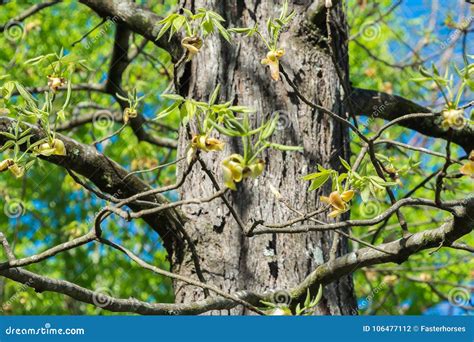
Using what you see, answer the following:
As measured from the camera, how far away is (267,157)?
2.73m

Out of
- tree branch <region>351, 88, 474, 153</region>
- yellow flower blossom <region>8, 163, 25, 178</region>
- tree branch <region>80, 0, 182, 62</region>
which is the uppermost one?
tree branch <region>80, 0, 182, 62</region>

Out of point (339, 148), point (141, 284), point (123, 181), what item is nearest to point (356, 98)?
point (339, 148)

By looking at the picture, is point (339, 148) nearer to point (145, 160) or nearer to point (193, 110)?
point (193, 110)

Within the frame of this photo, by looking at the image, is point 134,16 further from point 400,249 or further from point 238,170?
A: point 238,170

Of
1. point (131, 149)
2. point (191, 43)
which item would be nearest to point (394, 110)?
point (191, 43)

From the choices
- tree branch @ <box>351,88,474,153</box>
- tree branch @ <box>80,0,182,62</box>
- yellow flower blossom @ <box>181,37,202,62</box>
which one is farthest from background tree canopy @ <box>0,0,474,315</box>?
yellow flower blossom @ <box>181,37,202,62</box>

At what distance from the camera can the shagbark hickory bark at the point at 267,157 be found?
261 centimetres

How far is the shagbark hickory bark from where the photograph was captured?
103 inches

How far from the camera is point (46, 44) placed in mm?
6820

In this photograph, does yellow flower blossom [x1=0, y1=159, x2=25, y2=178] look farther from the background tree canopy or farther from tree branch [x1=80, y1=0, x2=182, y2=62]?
the background tree canopy

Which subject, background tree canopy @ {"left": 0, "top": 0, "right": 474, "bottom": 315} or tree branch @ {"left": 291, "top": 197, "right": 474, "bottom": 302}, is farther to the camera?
background tree canopy @ {"left": 0, "top": 0, "right": 474, "bottom": 315}

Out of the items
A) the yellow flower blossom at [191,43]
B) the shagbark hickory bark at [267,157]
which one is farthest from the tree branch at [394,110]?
the yellow flower blossom at [191,43]

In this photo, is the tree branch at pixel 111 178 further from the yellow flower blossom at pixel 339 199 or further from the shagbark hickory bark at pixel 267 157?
the yellow flower blossom at pixel 339 199

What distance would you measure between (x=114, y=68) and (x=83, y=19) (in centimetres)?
362
